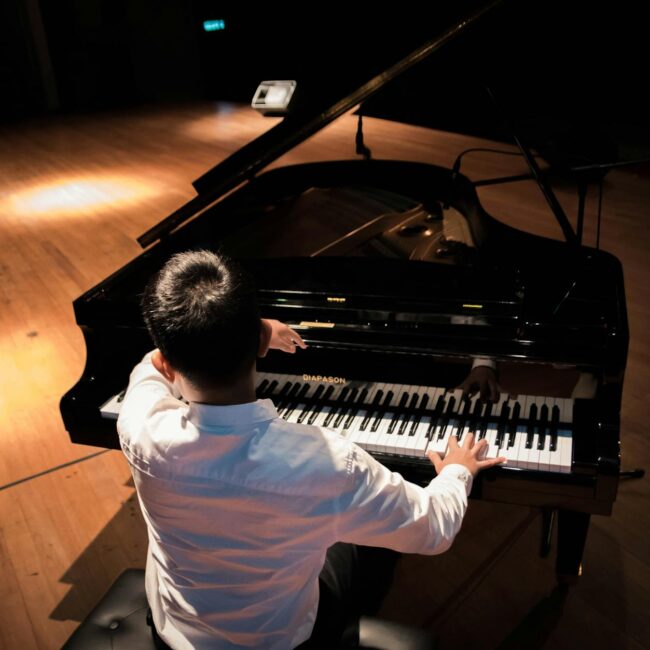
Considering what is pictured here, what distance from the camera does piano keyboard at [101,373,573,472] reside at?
5.80 ft

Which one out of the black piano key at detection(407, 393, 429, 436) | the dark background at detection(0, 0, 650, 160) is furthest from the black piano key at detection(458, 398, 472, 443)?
the dark background at detection(0, 0, 650, 160)

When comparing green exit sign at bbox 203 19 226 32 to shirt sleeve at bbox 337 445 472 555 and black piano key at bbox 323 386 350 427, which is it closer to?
black piano key at bbox 323 386 350 427

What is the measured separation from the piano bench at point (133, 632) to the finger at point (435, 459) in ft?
1.33

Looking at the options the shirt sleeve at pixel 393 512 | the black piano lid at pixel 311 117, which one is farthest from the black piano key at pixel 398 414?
the black piano lid at pixel 311 117

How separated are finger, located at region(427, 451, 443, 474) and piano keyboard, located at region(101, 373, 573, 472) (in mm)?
63

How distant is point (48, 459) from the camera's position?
320 cm

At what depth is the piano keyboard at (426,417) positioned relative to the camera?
177cm

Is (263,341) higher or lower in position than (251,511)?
higher

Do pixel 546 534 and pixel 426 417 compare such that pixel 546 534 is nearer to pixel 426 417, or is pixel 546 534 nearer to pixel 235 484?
pixel 426 417

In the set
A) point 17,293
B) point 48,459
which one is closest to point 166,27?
point 17,293

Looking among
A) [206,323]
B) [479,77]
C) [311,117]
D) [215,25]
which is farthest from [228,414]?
[215,25]

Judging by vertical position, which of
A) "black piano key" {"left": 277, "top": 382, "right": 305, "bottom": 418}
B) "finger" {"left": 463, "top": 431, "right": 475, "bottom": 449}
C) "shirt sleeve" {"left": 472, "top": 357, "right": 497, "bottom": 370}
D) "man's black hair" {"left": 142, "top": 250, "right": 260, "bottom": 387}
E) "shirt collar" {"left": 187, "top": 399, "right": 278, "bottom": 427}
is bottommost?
"black piano key" {"left": 277, "top": 382, "right": 305, "bottom": 418}

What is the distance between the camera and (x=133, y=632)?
→ 1.54 meters

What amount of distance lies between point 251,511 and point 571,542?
145 centimetres
